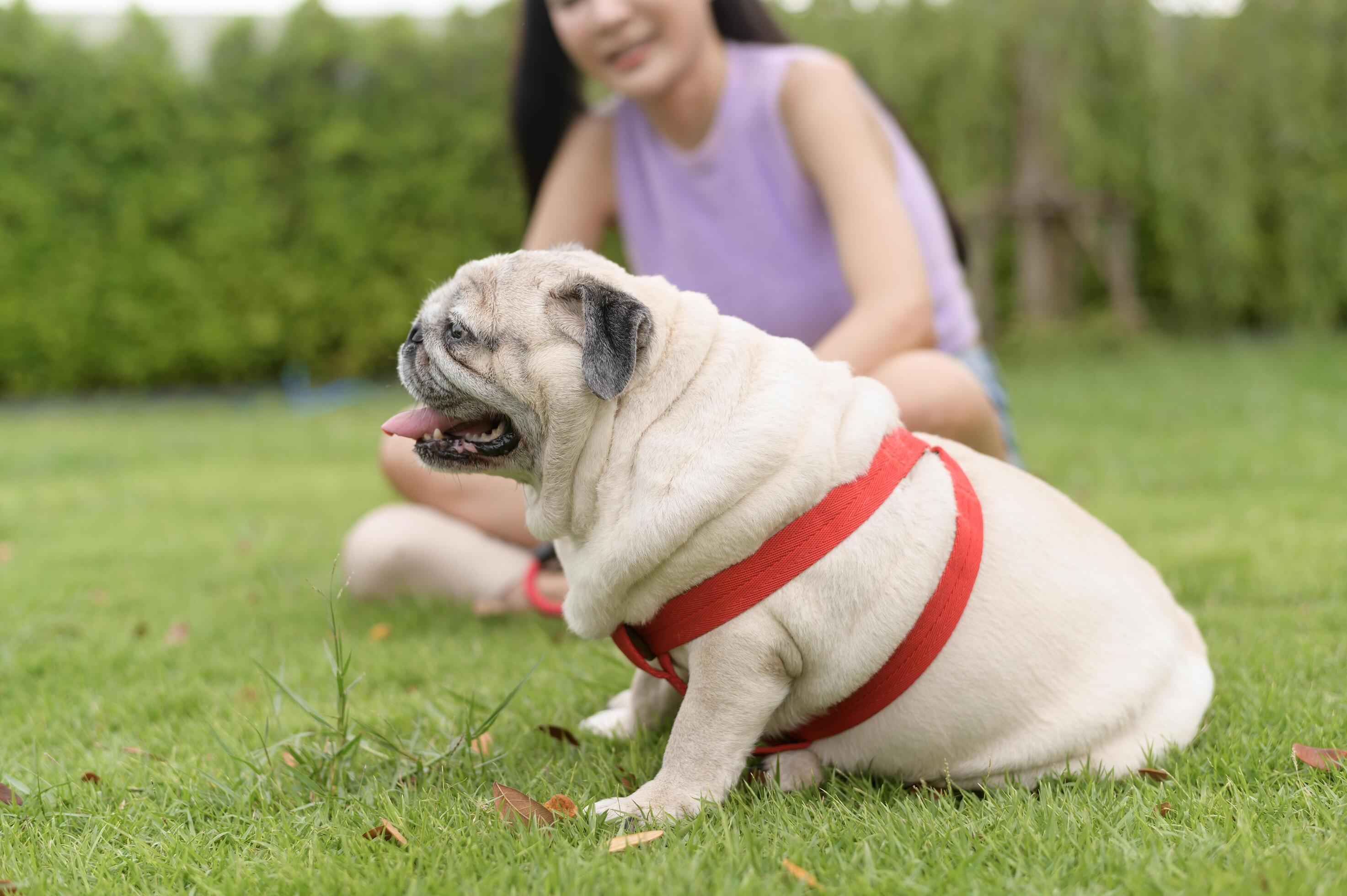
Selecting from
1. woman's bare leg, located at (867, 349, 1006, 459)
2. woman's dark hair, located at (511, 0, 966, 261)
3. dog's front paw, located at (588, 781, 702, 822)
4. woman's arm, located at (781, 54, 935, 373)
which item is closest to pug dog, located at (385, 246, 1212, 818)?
dog's front paw, located at (588, 781, 702, 822)

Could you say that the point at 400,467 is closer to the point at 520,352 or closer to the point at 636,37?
the point at 636,37

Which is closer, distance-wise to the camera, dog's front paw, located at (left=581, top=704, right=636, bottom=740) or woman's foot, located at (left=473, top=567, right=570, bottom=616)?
dog's front paw, located at (left=581, top=704, right=636, bottom=740)

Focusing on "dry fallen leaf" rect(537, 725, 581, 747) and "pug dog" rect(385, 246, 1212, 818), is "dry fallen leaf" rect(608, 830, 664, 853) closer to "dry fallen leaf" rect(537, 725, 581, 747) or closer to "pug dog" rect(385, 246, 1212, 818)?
"pug dog" rect(385, 246, 1212, 818)

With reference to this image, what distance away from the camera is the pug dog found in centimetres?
187

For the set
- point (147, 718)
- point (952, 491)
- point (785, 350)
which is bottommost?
point (147, 718)

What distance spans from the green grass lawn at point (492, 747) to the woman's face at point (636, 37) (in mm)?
1777

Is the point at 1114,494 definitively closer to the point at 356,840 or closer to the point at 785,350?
the point at 785,350

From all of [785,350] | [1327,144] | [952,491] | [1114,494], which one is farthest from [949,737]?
[1327,144]

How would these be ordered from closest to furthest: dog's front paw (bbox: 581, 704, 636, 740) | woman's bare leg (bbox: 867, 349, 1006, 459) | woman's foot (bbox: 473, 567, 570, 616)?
dog's front paw (bbox: 581, 704, 636, 740) → woman's bare leg (bbox: 867, 349, 1006, 459) → woman's foot (bbox: 473, 567, 570, 616)

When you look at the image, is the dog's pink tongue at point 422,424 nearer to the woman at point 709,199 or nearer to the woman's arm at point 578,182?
the woman at point 709,199

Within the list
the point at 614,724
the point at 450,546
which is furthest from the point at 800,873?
the point at 450,546

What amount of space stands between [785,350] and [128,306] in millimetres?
11744

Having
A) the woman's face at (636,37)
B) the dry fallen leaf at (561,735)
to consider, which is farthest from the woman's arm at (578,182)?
the dry fallen leaf at (561,735)

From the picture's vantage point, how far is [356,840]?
1824 millimetres
